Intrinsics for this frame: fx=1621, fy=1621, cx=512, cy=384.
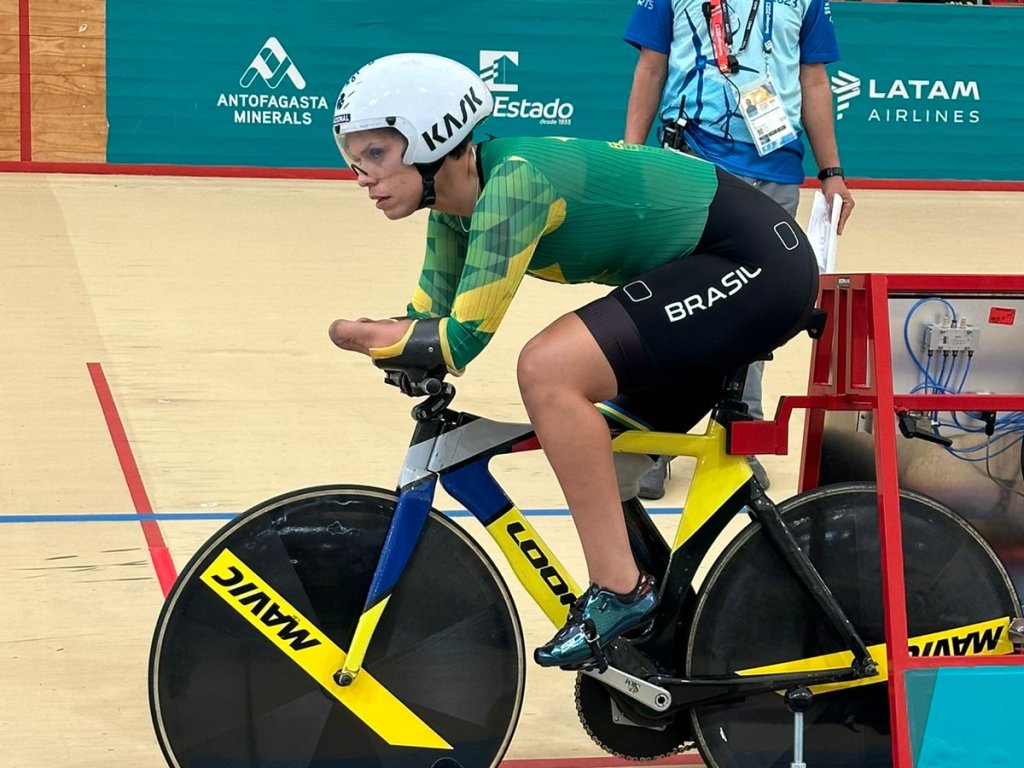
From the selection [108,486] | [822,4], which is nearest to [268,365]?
[108,486]

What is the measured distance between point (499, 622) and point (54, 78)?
10.2 m

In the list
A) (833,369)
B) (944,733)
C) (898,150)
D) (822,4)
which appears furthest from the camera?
(898,150)

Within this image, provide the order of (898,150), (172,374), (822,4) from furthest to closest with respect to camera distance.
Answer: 1. (898,150)
2. (172,374)
3. (822,4)

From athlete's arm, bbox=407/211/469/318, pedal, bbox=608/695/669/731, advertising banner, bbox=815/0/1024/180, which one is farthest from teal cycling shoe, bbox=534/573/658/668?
advertising banner, bbox=815/0/1024/180

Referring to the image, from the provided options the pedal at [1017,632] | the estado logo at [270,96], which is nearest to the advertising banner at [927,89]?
the estado logo at [270,96]

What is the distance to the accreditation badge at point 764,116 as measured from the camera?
5199 millimetres

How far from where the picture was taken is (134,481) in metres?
5.69

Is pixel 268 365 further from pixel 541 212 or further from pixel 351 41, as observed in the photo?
pixel 351 41

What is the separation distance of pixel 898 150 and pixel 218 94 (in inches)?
217

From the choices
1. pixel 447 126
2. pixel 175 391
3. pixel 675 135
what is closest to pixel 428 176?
pixel 447 126

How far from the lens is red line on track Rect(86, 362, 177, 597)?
4.86 meters

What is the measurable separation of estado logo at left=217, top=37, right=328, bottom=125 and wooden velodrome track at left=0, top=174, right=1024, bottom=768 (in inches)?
26.8

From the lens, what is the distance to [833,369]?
333cm

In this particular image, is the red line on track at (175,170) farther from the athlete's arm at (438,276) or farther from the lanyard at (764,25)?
the athlete's arm at (438,276)
